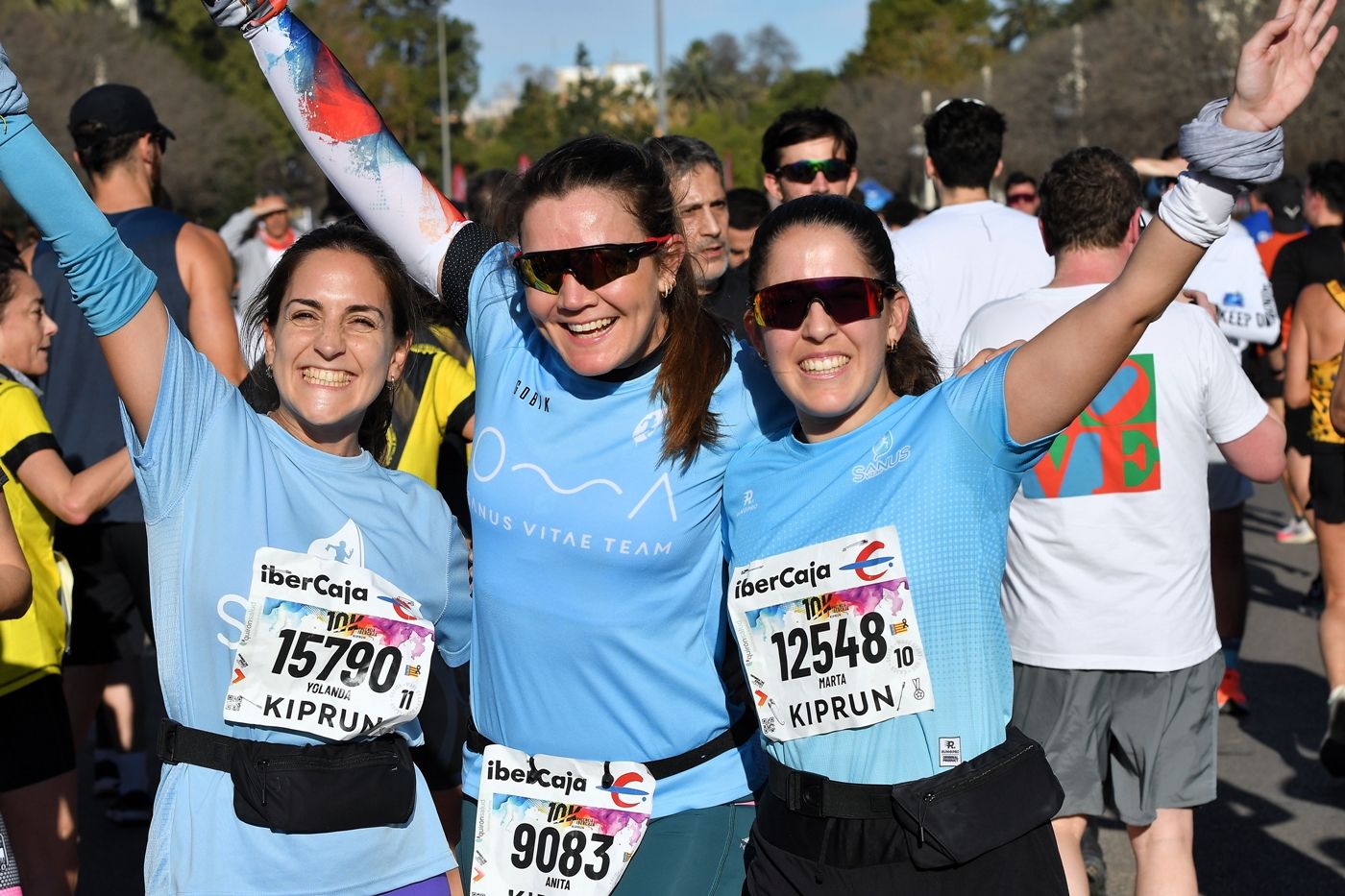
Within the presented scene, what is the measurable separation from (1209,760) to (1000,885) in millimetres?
1771

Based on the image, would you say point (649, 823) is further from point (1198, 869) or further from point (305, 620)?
point (1198, 869)

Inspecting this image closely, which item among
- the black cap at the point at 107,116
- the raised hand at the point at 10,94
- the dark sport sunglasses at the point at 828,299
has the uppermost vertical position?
the black cap at the point at 107,116

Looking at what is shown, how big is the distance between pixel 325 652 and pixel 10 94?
3.63 ft

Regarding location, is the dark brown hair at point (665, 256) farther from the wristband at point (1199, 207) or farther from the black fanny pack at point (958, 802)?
the wristband at point (1199, 207)

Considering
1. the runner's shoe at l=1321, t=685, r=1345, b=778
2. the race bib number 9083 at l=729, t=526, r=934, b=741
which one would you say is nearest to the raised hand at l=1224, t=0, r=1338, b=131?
the race bib number 9083 at l=729, t=526, r=934, b=741

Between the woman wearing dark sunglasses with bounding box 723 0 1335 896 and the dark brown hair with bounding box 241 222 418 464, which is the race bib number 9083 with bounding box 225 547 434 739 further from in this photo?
the woman wearing dark sunglasses with bounding box 723 0 1335 896

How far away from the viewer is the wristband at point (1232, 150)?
7.13 feet

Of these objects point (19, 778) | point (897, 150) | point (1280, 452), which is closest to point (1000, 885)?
point (1280, 452)

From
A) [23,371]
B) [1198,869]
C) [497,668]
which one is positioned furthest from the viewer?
[1198,869]

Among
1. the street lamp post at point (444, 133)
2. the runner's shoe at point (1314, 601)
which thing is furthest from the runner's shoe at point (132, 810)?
the street lamp post at point (444, 133)

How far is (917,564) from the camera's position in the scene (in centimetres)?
259

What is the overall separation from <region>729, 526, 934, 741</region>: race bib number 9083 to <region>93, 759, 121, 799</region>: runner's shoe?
437cm

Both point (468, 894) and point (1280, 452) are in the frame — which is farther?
point (1280, 452)

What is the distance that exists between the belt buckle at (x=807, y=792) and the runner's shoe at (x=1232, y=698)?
4570 millimetres
